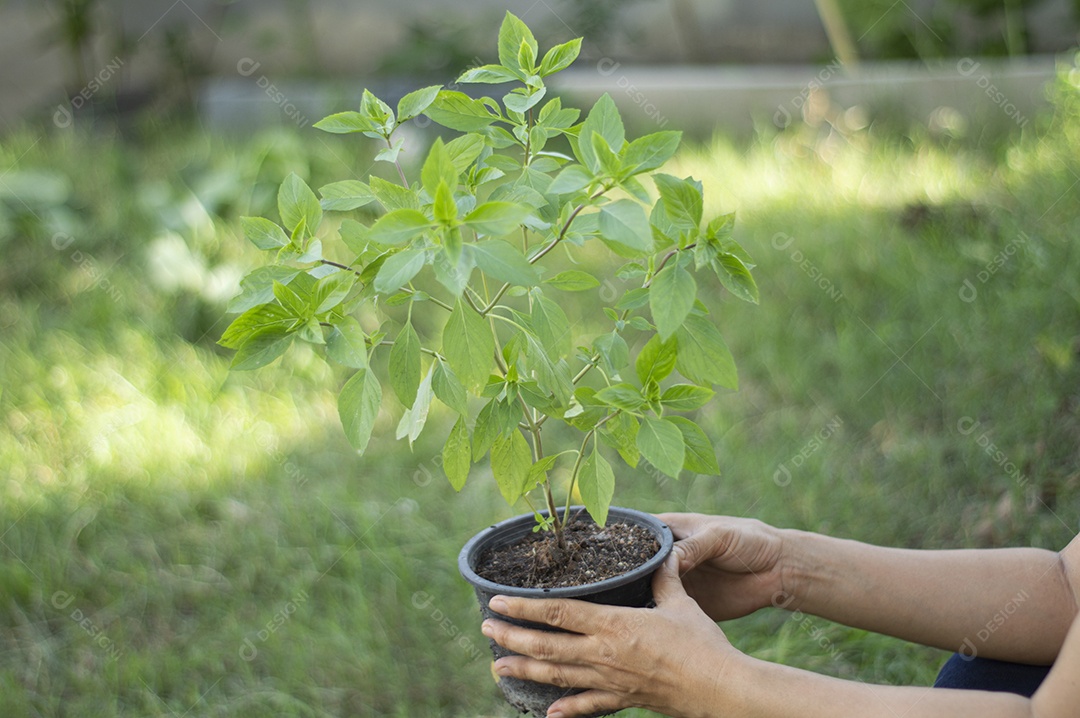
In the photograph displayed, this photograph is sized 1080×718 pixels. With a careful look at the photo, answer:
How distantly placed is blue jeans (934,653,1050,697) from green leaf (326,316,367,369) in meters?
0.99

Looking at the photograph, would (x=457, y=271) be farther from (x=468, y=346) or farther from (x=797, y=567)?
(x=797, y=567)

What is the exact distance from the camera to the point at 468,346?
1024 millimetres

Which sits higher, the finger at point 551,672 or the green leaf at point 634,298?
the green leaf at point 634,298

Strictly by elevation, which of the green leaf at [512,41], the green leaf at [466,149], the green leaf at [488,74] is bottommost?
the green leaf at [466,149]

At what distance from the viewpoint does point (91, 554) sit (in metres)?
2.36

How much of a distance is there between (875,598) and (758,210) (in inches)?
92.3

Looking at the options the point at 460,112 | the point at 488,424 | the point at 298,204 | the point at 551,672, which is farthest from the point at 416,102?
the point at 551,672

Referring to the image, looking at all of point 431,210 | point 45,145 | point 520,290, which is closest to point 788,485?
point 520,290

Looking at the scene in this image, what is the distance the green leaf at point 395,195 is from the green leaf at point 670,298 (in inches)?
11.7

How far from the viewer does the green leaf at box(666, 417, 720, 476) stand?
45.7 inches

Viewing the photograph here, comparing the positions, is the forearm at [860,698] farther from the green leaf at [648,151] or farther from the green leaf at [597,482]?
the green leaf at [648,151]

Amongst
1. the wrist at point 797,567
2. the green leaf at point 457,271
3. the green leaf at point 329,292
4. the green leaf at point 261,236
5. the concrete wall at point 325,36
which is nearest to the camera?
the green leaf at point 457,271

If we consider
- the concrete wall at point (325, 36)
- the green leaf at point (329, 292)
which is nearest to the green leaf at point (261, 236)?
the green leaf at point (329, 292)

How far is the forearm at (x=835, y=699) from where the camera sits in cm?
103
